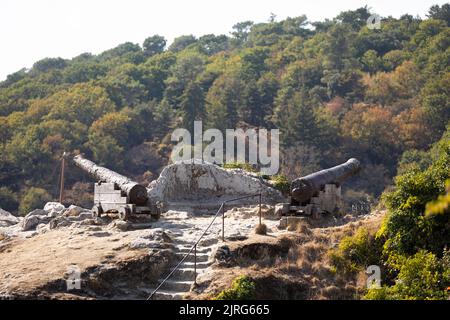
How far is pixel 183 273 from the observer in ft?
53.5

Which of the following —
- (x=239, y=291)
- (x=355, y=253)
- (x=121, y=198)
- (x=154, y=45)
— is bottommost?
(x=239, y=291)

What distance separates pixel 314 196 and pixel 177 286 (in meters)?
5.03

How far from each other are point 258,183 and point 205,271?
7.37 m

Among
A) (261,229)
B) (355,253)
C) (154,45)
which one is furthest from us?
(154,45)

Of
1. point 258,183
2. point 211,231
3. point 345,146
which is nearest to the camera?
point 211,231

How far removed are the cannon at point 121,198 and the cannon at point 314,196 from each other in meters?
3.21

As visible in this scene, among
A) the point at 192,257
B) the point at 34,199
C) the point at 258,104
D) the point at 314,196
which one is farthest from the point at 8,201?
the point at 192,257

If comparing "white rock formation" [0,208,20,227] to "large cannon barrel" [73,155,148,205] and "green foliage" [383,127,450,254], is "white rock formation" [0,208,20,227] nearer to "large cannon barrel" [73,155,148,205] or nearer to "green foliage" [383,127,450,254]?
"large cannon barrel" [73,155,148,205]

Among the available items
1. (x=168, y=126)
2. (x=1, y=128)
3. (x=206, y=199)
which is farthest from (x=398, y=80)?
(x=206, y=199)

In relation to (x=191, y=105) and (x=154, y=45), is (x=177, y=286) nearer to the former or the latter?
(x=191, y=105)

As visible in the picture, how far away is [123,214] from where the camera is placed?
20.2 m

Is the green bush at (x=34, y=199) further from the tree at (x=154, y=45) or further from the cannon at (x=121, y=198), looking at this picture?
the tree at (x=154, y=45)

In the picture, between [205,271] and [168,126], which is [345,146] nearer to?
[168,126]

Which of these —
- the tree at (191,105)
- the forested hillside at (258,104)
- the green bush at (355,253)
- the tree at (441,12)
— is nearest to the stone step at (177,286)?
the green bush at (355,253)
